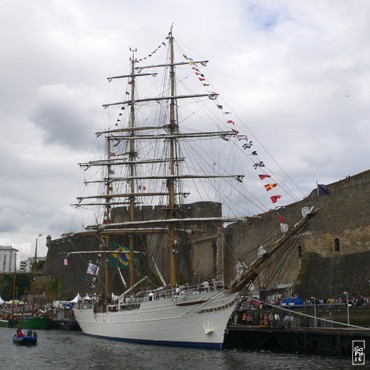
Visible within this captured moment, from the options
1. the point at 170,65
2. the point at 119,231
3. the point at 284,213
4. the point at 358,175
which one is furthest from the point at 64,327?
the point at 358,175

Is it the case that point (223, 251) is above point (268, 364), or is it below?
above

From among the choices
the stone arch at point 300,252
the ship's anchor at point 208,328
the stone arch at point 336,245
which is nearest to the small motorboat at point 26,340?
the ship's anchor at point 208,328

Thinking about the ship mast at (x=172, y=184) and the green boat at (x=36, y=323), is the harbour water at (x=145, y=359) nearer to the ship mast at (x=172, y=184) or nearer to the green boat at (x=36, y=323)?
the ship mast at (x=172, y=184)

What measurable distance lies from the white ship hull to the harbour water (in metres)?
0.68

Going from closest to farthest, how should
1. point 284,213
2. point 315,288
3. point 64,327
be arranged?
1. point 315,288
2. point 284,213
3. point 64,327

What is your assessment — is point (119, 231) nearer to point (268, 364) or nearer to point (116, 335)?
point (116, 335)

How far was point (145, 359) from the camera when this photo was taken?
26.5 meters

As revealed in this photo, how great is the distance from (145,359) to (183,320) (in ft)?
14.9

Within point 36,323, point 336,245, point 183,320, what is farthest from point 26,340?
point 336,245

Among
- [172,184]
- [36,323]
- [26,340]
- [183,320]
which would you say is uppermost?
[172,184]

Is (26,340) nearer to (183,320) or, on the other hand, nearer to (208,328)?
(183,320)

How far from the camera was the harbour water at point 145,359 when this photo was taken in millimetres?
23516

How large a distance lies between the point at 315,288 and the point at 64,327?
25349 millimetres

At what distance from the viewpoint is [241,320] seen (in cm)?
3250
